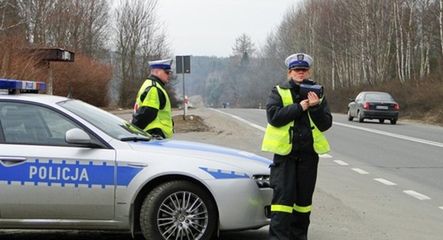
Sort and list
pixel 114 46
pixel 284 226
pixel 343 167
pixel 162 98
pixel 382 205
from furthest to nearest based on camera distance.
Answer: pixel 114 46 → pixel 343 167 → pixel 382 205 → pixel 162 98 → pixel 284 226

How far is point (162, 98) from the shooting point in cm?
754

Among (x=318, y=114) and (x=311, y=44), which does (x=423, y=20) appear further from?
(x=318, y=114)

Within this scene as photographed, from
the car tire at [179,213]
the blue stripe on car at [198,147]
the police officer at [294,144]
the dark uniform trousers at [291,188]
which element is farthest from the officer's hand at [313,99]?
the car tire at [179,213]

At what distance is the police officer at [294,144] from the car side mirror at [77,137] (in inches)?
63.7

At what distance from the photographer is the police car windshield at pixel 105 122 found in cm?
588

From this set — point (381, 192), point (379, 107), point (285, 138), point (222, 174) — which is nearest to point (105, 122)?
point (222, 174)

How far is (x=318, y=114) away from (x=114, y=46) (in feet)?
188

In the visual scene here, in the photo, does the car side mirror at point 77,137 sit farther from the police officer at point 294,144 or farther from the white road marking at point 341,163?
the white road marking at point 341,163

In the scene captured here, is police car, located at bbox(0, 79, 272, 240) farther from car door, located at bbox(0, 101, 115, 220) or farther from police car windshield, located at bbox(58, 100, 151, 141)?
police car windshield, located at bbox(58, 100, 151, 141)

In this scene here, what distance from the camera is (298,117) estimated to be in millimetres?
5441

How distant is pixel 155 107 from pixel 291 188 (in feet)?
8.49

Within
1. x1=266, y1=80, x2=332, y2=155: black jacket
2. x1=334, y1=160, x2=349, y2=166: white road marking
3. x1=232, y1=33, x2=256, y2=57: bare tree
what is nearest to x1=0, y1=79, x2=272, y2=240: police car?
x1=266, y1=80, x2=332, y2=155: black jacket

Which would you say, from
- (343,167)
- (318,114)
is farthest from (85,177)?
(343,167)

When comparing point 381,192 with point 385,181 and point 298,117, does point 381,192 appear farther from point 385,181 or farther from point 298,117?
point 298,117
